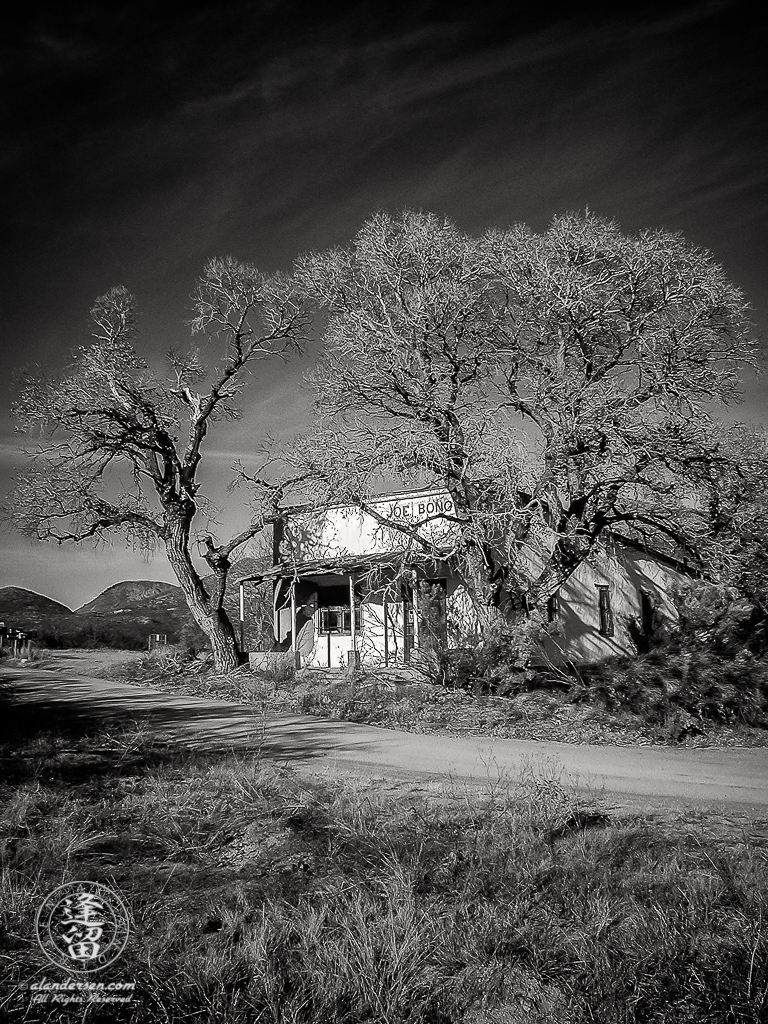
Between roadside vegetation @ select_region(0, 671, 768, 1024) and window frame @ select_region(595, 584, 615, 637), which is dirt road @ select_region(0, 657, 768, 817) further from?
window frame @ select_region(595, 584, 615, 637)

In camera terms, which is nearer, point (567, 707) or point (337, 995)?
point (337, 995)

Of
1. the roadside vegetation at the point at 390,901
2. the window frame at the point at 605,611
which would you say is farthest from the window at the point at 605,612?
the roadside vegetation at the point at 390,901

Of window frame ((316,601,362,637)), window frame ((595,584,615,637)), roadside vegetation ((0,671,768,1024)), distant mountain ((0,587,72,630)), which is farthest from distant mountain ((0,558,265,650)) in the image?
roadside vegetation ((0,671,768,1024))

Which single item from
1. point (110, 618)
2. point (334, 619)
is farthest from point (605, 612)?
point (110, 618)

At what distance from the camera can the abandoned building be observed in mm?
19344

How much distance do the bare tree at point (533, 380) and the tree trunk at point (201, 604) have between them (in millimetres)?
7110

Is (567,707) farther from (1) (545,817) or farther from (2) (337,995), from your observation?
(2) (337,995)

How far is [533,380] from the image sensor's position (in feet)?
51.6

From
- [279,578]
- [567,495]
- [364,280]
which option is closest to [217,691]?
[279,578]

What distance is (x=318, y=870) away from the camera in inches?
187

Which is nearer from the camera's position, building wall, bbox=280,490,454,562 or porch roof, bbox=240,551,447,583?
porch roof, bbox=240,551,447,583

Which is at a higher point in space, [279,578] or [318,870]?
[279,578]

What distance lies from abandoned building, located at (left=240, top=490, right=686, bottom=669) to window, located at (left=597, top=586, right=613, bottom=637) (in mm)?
30

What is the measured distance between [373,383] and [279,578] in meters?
7.23
